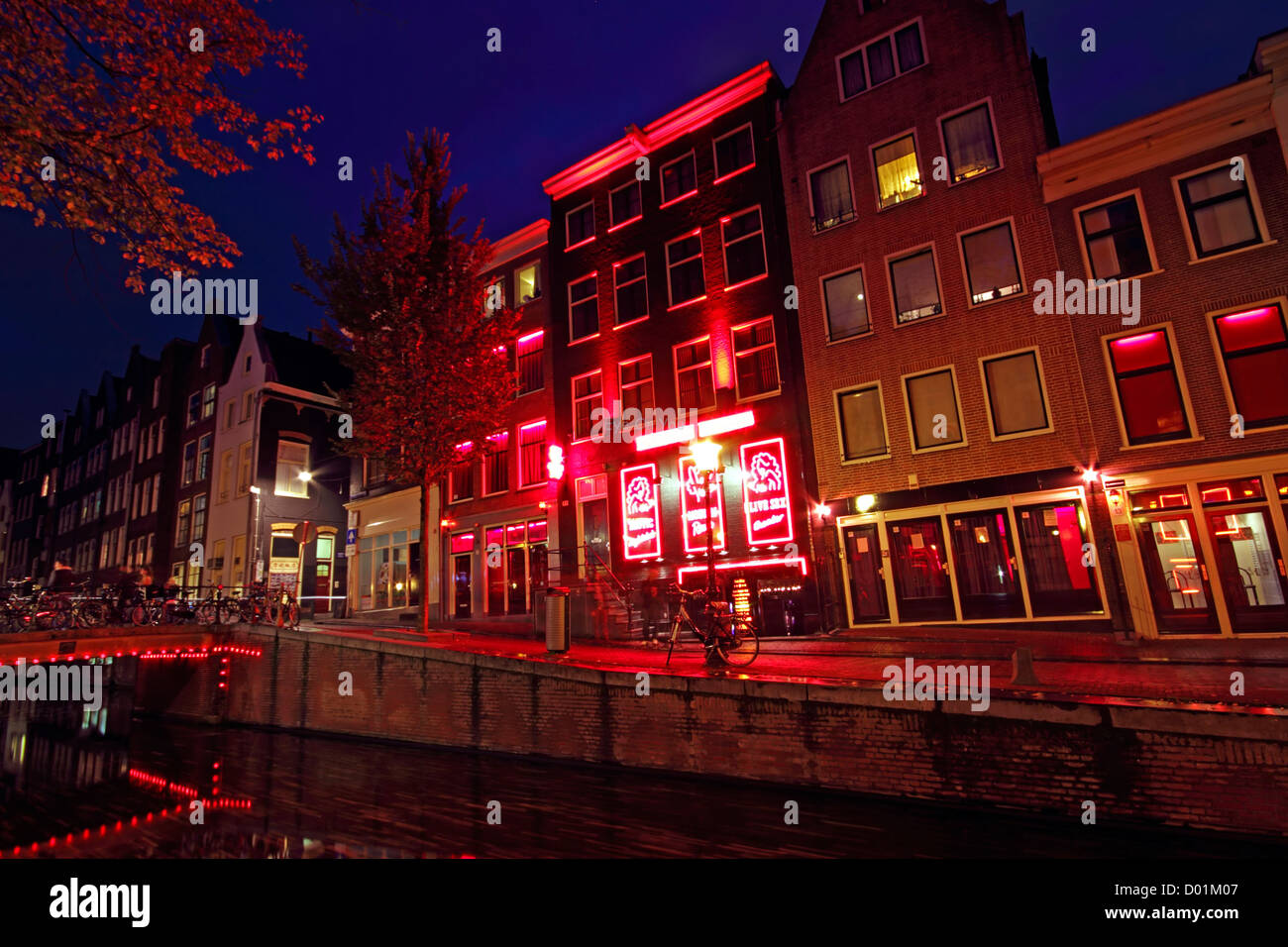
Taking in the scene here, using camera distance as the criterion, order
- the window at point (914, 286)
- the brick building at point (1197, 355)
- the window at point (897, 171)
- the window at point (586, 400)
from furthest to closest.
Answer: the window at point (586, 400) < the window at point (897, 171) < the window at point (914, 286) < the brick building at point (1197, 355)

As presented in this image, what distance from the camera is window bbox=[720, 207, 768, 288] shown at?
1931 centimetres

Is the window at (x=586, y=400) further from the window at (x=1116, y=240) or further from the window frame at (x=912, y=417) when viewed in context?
the window at (x=1116, y=240)

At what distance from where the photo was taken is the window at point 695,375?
19.7 metres

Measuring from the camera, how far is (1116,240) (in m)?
14.3

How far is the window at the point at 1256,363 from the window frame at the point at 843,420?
6.62m

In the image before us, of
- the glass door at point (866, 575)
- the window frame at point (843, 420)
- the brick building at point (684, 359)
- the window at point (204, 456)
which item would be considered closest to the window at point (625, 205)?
the brick building at point (684, 359)

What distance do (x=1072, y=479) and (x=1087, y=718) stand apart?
8872 mm

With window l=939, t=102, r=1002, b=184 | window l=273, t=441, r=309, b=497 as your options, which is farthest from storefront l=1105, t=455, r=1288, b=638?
window l=273, t=441, r=309, b=497

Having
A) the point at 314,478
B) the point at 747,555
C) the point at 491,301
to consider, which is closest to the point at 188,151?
the point at 747,555

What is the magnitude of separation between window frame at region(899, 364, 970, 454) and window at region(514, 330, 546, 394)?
42.1 feet

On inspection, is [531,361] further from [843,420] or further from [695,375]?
[843,420]

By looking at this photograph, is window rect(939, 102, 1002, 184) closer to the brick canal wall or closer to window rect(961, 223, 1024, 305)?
window rect(961, 223, 1024, 305)

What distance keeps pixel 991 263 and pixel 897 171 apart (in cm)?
379

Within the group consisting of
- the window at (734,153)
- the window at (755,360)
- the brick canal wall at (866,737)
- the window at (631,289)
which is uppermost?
the window at (734,153)
